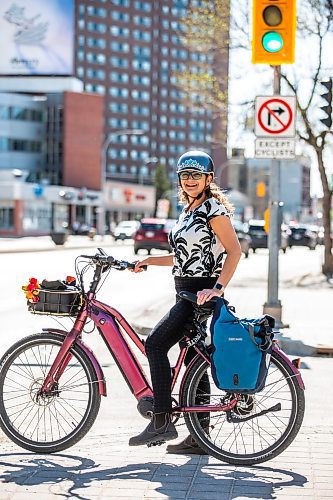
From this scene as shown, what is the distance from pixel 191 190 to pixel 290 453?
5.52ft

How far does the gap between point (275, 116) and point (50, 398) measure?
7.41m

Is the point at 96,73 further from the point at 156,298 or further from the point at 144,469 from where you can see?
the point at 144,469

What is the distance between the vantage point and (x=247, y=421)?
18.0 ft

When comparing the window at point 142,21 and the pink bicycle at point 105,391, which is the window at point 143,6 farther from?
the pink bicycle at point 105,391

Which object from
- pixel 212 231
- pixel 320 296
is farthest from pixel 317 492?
pixel 320 296

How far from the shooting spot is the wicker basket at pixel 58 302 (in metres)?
5.66

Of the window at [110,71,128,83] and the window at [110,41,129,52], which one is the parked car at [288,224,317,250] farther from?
the window at [110,41,129,52]

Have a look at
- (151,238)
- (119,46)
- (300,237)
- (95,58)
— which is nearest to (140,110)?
(119,46)

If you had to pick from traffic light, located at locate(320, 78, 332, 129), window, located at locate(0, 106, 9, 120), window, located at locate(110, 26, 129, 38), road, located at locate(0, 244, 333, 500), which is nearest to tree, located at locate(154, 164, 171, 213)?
window, located at locate(110, 26, 129, 38)

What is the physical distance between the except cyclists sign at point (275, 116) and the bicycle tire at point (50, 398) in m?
7.21

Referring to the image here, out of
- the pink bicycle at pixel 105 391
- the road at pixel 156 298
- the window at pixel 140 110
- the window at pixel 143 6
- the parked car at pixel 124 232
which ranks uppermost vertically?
the window at pixel 143 6

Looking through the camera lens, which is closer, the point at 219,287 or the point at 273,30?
the point at 219,287

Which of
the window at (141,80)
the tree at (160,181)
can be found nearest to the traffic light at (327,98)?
the tree at (160,181)

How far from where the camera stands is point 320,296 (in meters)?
20.2
